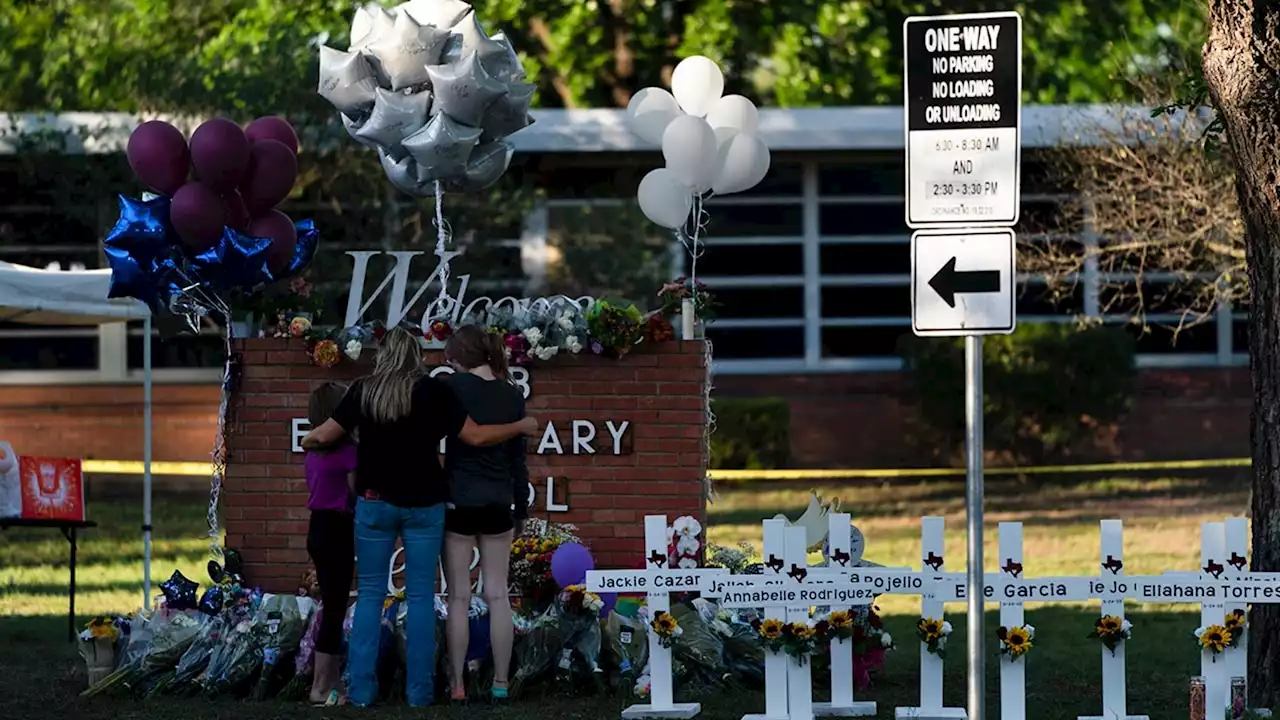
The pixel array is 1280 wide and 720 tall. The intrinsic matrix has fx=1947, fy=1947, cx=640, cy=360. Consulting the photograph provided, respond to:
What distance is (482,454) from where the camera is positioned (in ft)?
28.5

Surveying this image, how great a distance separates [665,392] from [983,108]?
404 centimetres

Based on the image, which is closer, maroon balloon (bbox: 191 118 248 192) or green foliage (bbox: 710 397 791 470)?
maroon balloon (bbox: 191 118 248 192)

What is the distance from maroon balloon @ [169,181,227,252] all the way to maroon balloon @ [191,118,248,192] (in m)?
0.08

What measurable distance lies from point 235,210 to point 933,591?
14.6 ft

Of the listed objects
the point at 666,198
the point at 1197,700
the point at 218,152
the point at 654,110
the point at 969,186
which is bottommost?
the point at 1197,700

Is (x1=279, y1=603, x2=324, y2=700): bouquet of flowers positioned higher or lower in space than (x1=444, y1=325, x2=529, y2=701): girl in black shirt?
lower

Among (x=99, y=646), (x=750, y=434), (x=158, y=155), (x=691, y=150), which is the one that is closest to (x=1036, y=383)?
(x=750, y=434)

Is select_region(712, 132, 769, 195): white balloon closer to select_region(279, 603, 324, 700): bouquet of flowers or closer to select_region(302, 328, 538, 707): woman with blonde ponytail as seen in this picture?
select_region(302, 328, 538, 707): woman with blonde ponytail

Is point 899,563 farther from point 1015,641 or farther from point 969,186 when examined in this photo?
point 969,186

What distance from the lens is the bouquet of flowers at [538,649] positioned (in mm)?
9055

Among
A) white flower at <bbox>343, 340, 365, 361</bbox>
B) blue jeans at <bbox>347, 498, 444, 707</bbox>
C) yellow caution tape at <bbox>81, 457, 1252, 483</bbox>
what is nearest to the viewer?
blue jeans at <bbox>347, 498, 444, 707</bbox>

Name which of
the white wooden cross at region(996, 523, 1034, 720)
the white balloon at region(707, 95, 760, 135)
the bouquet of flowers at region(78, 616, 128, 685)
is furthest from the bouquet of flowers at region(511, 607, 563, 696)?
the white balloon at region(707, 95, 760, 135)

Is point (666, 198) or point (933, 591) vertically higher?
point (666, 198)

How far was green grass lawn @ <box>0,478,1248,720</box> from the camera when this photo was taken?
884cm
